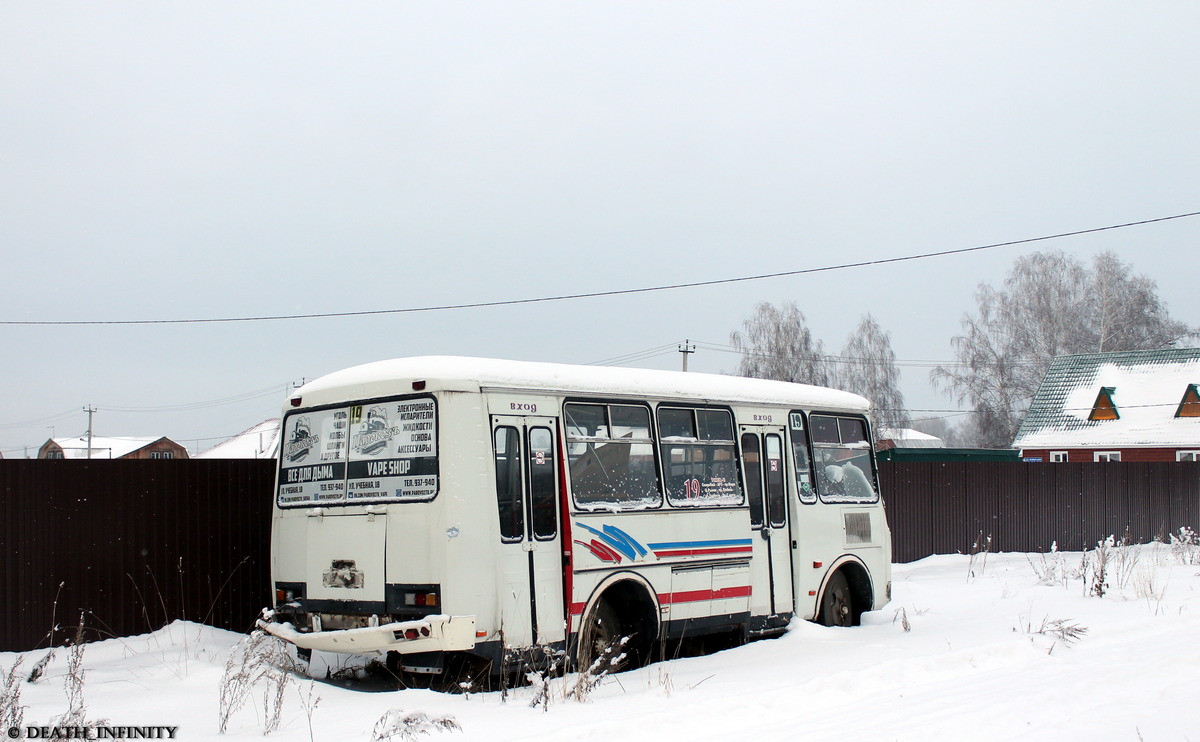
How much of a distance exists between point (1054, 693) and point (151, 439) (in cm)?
9149

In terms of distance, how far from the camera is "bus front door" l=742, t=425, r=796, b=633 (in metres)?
10.5

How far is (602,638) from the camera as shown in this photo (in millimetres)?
9102

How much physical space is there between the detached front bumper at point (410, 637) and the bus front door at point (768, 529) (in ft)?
12.3

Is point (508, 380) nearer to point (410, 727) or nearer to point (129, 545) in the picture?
point (410, 727)

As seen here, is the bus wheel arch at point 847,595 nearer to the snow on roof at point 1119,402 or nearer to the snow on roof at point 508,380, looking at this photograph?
the snow on roof at point 508,380

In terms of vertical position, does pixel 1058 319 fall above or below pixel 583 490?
above

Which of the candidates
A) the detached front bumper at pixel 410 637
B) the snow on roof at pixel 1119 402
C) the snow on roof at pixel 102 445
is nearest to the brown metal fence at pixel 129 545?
the detached front bumper at pixel 410 637

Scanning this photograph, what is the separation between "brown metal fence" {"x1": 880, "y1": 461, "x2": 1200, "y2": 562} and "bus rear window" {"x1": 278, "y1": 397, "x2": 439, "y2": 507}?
12.8 metres

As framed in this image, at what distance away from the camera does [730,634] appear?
1073 cm

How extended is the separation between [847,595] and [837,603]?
0.24m

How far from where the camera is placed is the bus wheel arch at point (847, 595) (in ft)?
37.9

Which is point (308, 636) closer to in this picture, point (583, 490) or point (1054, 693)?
point (583, 490)

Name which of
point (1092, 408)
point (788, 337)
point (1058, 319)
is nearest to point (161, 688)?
point (1092, 408)

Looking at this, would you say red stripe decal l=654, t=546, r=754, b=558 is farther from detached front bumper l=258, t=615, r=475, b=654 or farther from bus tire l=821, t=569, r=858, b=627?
detached front bumper l=258, t=615, r=475, b=654
